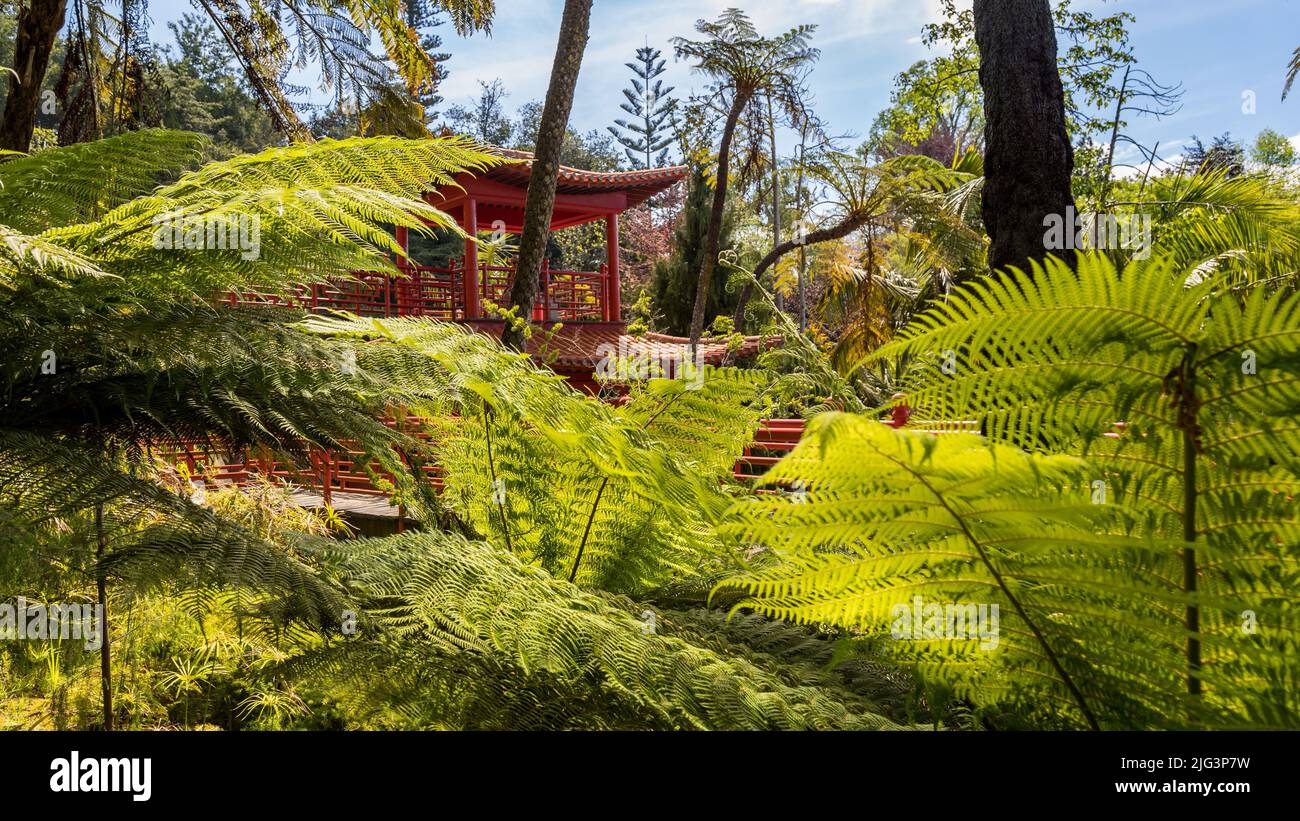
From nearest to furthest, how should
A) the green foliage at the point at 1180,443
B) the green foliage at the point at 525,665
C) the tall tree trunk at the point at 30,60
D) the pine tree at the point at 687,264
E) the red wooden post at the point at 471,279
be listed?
the green foliage at the point at 1180,443
the green foliage at the point at 525,665
the tall tree trunk at the point at 30,60
the red wooden post at the point at 471,279
the pine tree at the point at 687,264

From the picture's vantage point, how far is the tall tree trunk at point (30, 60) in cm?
299

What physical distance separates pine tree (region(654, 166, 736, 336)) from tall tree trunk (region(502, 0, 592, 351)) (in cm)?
1160

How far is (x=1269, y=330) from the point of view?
59cm

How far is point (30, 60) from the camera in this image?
125 inches

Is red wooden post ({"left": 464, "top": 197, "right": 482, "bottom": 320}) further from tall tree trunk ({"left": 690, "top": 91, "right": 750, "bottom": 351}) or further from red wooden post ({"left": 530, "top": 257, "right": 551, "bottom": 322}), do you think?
tall tree trunk ({"left": 690, "top": 91, "right": 750, "bottom": 351})

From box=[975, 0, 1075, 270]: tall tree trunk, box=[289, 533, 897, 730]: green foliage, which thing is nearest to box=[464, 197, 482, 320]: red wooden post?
box=[975, 0, 1075, 270]: tall tree trunk

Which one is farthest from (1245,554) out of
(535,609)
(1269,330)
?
(535,609)

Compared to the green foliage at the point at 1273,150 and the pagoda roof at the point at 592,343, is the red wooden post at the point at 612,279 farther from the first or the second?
the green foliage at the point at 1273,150

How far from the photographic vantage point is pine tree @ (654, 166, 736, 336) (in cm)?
1678

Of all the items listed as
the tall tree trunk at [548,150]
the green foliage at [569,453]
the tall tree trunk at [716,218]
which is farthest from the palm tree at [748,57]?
the green foliage at [569,453]

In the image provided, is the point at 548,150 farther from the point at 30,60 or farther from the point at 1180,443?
the point at 1180,443

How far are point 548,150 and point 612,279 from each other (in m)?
7.96

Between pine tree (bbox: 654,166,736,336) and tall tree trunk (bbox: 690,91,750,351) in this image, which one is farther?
pine tree (bbox: 654,166,736,336)

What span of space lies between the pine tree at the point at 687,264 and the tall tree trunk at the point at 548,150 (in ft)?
38.1
